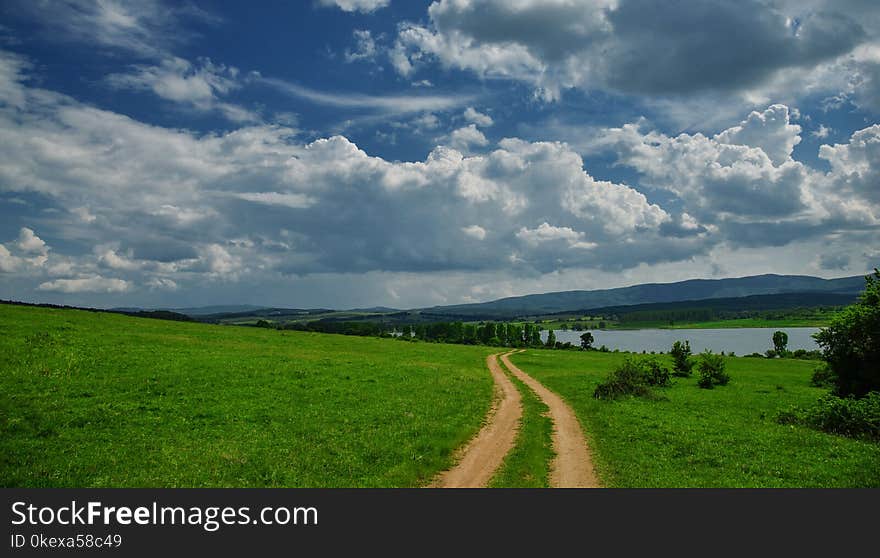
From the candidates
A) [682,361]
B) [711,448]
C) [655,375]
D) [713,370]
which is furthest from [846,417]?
[682,361]

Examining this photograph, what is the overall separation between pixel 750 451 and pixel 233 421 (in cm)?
2346

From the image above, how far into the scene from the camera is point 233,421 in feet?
79.9

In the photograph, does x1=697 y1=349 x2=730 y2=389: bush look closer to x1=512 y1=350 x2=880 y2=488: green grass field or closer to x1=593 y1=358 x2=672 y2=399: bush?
x1=593 y1=358 x2=672 y2=399: bush

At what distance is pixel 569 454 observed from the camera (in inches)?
842

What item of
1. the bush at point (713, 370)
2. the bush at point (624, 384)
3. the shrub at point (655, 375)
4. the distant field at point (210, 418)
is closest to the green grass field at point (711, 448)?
the bush at point (624, 384)

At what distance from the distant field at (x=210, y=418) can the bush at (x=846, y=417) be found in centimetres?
1832

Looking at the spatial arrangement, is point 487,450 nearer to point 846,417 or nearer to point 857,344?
point 846,417

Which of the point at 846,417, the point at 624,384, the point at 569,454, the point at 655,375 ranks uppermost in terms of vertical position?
the point at 846,417

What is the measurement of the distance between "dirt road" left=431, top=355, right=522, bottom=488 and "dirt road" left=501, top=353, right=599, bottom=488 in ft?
6.92

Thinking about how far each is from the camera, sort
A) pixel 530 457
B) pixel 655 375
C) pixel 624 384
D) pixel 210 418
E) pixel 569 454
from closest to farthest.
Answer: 1. pixel 530 457
2. pixel 569 454
3. pixel 210 418
4. pixel 624 384
5. pixel 655 375

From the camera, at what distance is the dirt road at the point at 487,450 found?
17.7m

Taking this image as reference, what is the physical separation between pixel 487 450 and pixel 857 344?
92.4ft
